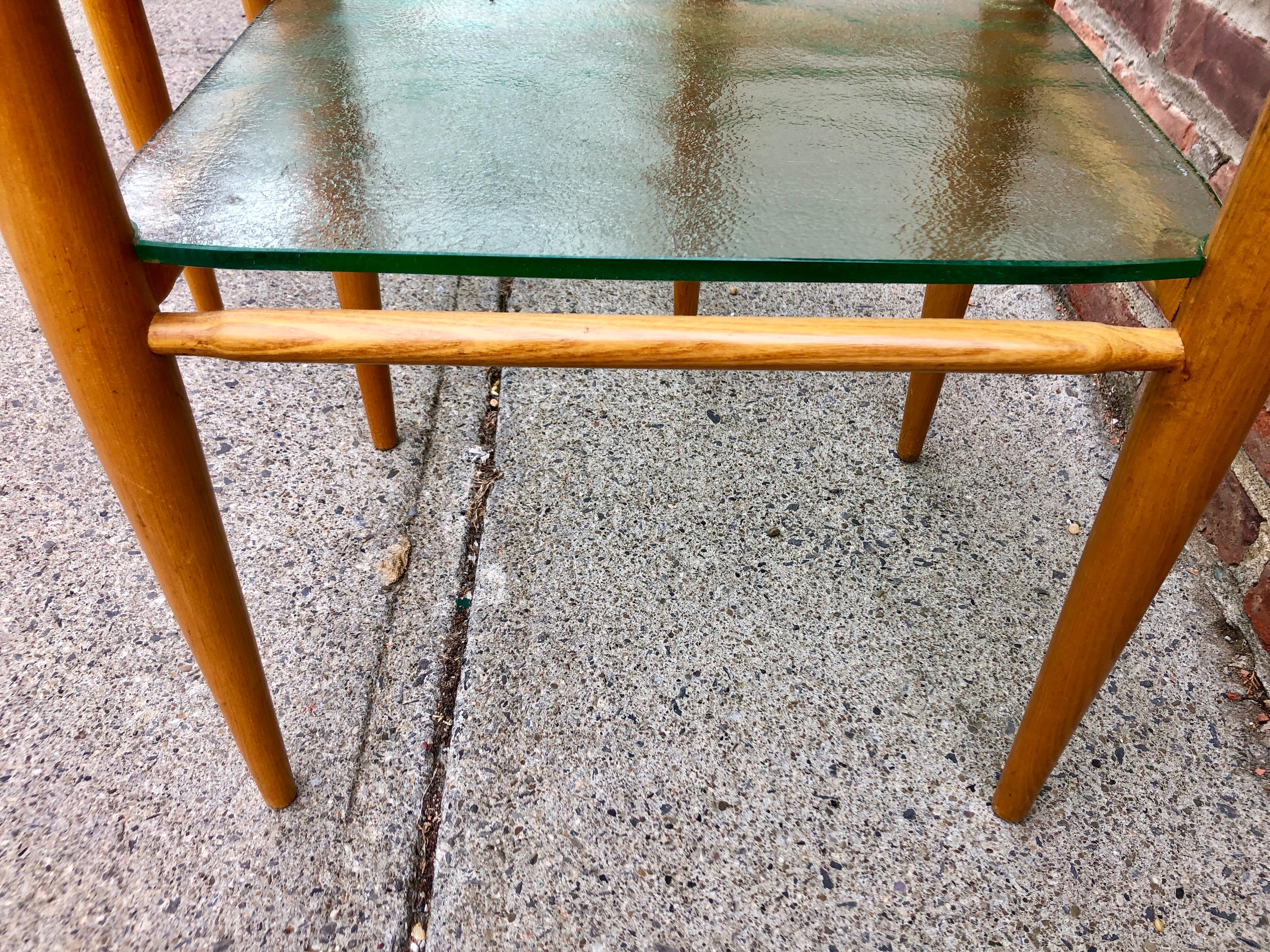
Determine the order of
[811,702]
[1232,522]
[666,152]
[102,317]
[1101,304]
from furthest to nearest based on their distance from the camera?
[1101,304] → [1232,522] → [811,702] → [666,152] → [102,317]

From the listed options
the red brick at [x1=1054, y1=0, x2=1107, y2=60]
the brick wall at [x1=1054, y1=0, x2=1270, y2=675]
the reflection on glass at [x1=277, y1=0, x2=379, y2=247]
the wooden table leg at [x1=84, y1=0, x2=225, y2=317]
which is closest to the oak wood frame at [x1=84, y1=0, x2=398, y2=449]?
the wooden table leg at [x1=84, y1=0, x2=225, y2=317]

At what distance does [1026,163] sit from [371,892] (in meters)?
0.91

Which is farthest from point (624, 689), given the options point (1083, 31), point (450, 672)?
point (1083, 31)

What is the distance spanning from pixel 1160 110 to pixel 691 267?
3.68 feet

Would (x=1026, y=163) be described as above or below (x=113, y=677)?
above

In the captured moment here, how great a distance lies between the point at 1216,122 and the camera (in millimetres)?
1224

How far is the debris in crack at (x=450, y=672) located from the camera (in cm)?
88

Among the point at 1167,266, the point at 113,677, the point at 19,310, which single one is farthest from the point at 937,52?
the point at 19,310

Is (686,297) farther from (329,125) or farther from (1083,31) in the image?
(1083,31)

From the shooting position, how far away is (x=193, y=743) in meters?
0.99

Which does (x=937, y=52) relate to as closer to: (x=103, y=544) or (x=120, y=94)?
(x=120, y=94)

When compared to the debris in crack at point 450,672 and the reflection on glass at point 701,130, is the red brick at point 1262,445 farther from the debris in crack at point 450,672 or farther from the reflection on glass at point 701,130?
the debris in crack at point 450,672

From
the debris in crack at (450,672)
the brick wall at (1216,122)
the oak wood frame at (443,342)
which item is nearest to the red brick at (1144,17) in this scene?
the brick wall at (1216,122)

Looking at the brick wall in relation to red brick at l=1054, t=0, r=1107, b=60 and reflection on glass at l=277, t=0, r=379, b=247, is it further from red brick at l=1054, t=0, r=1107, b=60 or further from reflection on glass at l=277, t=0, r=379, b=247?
reflection on glass at l=277, t=0, r=379, b=247
